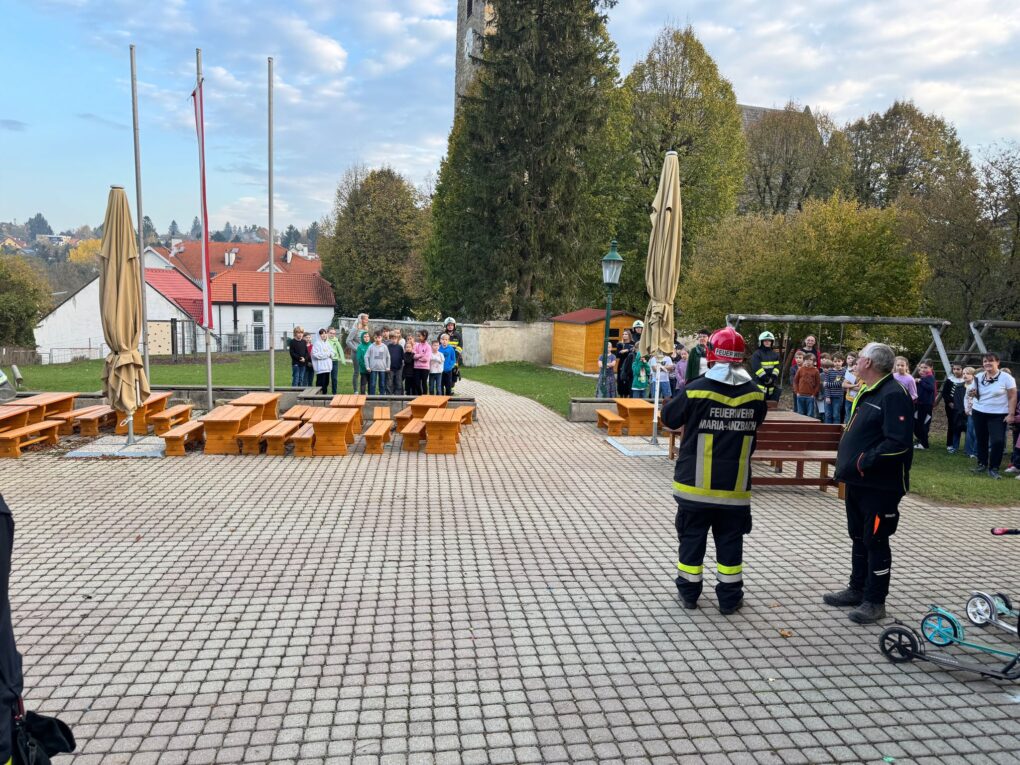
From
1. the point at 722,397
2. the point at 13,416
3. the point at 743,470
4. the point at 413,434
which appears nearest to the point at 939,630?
Result: the point at 743,470

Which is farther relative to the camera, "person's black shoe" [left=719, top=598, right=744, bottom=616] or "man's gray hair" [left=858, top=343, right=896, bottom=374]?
"person's black shoe" [left=719, top=598, right=744, bottom=616]

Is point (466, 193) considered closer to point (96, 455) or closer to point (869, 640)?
point (96, 455)

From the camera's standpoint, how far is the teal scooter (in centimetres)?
412

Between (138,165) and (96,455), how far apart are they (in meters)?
4.68

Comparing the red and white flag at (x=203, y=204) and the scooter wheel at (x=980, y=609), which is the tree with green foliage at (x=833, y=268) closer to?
the red and white flag at (x=203, y=204)

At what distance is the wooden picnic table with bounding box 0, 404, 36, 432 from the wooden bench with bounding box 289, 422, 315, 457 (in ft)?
12.9

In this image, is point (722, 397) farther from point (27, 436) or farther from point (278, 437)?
point (27, 436)

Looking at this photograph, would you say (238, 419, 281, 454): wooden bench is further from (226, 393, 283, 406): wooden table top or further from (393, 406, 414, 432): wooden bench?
(393, 406, 414, 432): wooden bench

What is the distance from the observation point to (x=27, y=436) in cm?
1035

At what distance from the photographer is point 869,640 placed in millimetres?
4711

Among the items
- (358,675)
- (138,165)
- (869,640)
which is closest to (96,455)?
(138,165)

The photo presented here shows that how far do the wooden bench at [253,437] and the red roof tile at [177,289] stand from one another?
128ft

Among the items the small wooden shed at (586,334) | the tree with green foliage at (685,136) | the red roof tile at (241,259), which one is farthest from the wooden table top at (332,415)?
the red roof tile at (241,259)

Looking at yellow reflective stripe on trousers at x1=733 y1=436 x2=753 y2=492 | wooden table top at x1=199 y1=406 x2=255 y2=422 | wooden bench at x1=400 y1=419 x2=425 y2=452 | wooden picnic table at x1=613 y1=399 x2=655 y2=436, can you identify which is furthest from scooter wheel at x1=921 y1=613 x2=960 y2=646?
wooden table top at x1=199 y1=406 x2=255 y2=422
